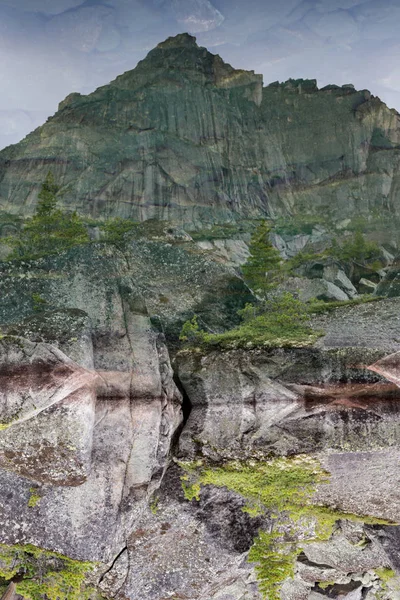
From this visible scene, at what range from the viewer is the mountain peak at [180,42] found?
101562mm

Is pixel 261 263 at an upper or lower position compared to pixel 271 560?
upper

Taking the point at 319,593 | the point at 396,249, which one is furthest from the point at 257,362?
the point at 396,249

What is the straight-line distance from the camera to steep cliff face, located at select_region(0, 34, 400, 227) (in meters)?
87.5

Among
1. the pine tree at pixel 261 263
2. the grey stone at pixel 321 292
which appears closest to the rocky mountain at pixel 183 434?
the pine tree at pixel 261 263

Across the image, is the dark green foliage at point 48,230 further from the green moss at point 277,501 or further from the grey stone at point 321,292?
the green moss at point 277,501

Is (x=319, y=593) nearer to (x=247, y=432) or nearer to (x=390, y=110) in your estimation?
(x=247, y=432)

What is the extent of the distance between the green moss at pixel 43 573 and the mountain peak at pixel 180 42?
4311 inches

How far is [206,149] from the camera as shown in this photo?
9444 cm

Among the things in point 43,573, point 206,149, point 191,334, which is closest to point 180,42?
point 206,149

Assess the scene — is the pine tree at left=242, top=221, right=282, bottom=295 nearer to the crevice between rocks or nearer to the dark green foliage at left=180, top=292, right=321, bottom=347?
the dark green foliage at left=180, top=292, right=321, bottom=347

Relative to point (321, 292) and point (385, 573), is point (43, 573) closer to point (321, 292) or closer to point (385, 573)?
point (385, 573)

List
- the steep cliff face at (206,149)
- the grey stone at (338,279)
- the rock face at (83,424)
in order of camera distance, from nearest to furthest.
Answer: the rock face at (83,424) < the grey stone at (338,279) < the steep cliff face at (206,149)

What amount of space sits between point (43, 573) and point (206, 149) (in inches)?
3581

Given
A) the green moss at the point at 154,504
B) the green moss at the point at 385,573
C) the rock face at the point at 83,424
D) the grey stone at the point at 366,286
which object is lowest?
the green moss at the point at 385,573
